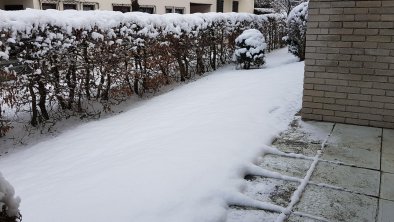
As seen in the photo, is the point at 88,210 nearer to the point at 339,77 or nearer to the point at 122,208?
the point at 122,208

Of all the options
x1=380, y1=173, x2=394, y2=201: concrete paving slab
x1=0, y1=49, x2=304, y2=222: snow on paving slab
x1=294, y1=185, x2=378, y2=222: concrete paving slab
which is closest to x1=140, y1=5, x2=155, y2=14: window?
x1=0, y1=49, x2=304, y2=222: snow on paving slab

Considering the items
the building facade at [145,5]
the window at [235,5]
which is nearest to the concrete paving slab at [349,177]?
the building facade at [145,5]

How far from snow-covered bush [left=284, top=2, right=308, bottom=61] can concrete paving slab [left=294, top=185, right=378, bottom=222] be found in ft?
30.7

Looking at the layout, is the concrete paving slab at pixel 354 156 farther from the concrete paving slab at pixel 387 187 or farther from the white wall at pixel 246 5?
the white wall at pixel 246 5

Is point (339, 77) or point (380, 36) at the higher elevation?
point (380, 36)

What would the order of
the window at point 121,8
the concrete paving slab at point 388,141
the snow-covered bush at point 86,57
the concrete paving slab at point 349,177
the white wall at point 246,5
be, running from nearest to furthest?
the concrete paving slab at point 349,177
the concrete paving slab at point 388,141
the snow-covered bush at point 86,57
the window at point 121,8
the white wall at point 246,5

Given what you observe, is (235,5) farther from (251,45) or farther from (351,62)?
(351,62)

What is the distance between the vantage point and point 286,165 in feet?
11.0

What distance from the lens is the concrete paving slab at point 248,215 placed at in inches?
97.2

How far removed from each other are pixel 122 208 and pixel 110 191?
1.16 feet

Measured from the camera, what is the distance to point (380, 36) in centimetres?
414

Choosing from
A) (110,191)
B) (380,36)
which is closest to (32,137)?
(110,191)

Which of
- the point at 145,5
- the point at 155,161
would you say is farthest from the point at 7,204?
the point at 145,5

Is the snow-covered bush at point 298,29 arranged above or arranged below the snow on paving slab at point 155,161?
above
